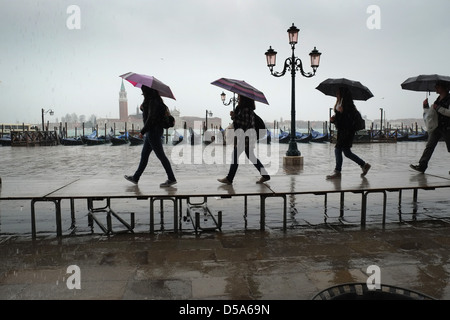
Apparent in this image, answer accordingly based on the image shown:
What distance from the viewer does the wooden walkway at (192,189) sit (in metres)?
3.96

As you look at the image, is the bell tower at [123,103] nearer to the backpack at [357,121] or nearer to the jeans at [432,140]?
the backpack at [357,121]

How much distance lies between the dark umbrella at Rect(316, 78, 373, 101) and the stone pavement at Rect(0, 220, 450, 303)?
2675 millimetres

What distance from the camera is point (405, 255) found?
340 centimetres

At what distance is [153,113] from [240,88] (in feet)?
3.83

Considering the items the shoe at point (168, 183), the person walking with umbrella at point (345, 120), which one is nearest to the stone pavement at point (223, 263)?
the shoe at point (168, 183)

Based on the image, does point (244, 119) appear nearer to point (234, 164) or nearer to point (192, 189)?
point (234, 164)

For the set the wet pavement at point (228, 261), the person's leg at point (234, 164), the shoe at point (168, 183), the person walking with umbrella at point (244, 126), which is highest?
the person walking with umbrella at point (244, 126)

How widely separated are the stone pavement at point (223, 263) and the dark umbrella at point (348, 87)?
268 cm

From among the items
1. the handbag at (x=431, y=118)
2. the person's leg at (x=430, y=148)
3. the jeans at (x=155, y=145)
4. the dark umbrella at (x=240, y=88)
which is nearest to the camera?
the dark umbrella at (x=240, y=88)

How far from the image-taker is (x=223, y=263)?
3223mm

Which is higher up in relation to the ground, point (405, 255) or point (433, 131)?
point (433, 131)
